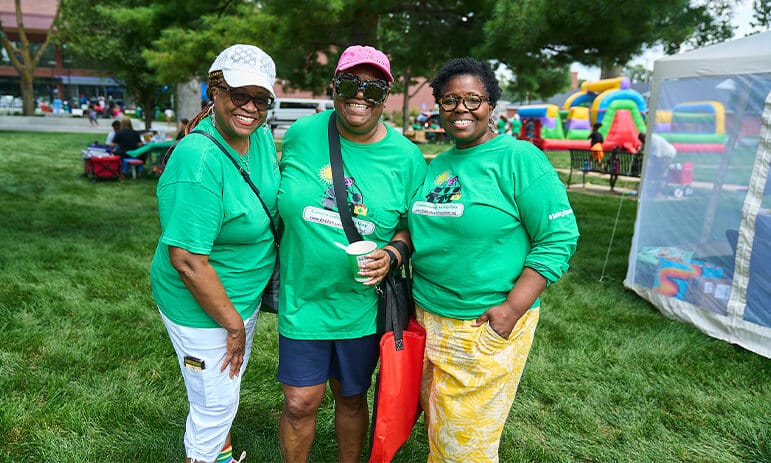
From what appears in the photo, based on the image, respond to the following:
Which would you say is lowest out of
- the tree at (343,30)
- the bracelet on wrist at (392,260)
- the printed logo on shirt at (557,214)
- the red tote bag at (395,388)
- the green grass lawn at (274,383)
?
the green grass lawn at (274,383)

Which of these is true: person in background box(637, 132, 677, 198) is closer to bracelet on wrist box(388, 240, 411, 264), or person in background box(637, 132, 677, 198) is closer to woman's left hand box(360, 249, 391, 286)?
bracelet on wrist box(388, 240, 411, 264)

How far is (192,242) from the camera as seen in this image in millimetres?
1773

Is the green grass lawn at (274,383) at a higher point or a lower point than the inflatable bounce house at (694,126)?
lower

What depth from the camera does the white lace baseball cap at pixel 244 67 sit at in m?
1.85

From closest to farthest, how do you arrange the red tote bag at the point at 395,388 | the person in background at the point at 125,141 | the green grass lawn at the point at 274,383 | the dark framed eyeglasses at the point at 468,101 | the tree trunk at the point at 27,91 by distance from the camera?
1. the dark framed eyeglasses at the point at 468,101
2. the red tote bag at the point at 395,388
3. the green grass lawn at the point at 274,383
4. the person in background at the point at 125,141
5. the tree trunk at the point at 27,91

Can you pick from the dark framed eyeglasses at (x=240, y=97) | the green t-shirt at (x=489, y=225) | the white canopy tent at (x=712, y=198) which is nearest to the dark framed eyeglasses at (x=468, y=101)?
the green t-shirt at (x=489, y=225)

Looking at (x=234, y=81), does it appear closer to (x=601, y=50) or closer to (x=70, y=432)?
(x=70, y=432)

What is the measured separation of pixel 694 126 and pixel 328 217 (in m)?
4.51

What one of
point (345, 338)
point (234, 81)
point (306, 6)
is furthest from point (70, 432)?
point (306, 6)

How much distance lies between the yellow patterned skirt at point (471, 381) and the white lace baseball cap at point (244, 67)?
3.46 ft

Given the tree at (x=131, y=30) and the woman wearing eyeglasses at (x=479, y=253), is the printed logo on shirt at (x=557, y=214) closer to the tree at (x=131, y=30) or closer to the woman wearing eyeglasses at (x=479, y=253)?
the woman wearing eyeglasses at (x=479, y=253)

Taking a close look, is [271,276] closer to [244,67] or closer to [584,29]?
[244,67]

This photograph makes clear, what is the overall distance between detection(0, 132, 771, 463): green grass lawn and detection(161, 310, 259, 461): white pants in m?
0.72

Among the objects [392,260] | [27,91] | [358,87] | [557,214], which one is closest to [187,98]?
[358,87]
